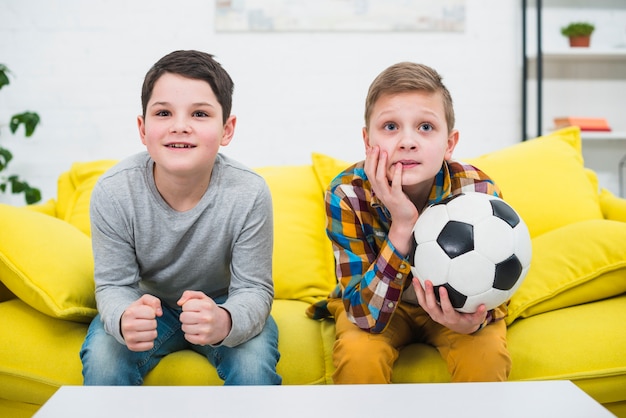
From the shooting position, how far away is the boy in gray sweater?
1253mm

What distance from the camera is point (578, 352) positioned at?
1.33m

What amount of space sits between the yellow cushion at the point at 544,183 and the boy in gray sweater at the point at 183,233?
0.86 metres

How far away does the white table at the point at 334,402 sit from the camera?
77 centimetres

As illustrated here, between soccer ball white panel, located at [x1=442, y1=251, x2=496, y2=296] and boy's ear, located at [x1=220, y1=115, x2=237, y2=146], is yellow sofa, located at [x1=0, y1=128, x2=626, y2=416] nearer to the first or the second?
soccer ball white panel, located at [x1=442, y1=251, x2=496, y2=296]

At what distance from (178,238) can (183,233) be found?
2 cm

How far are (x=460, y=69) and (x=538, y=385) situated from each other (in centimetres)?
222

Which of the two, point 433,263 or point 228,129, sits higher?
point 228,129

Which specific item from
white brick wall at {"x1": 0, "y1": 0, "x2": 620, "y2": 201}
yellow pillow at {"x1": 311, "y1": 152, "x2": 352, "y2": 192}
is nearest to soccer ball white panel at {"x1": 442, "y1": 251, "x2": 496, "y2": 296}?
yellow pillow at {"x1": 311, "y1": 152, "x2": 352, "y2": 192}

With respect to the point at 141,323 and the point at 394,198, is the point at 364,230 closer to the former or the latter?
the point at 394,198

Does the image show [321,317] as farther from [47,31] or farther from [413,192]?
[47,31]

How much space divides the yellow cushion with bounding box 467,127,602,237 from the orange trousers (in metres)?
0.59

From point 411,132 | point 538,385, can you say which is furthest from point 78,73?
point 538,385

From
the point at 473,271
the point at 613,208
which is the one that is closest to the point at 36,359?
the point at 473,271

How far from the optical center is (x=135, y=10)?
9.13 feet
